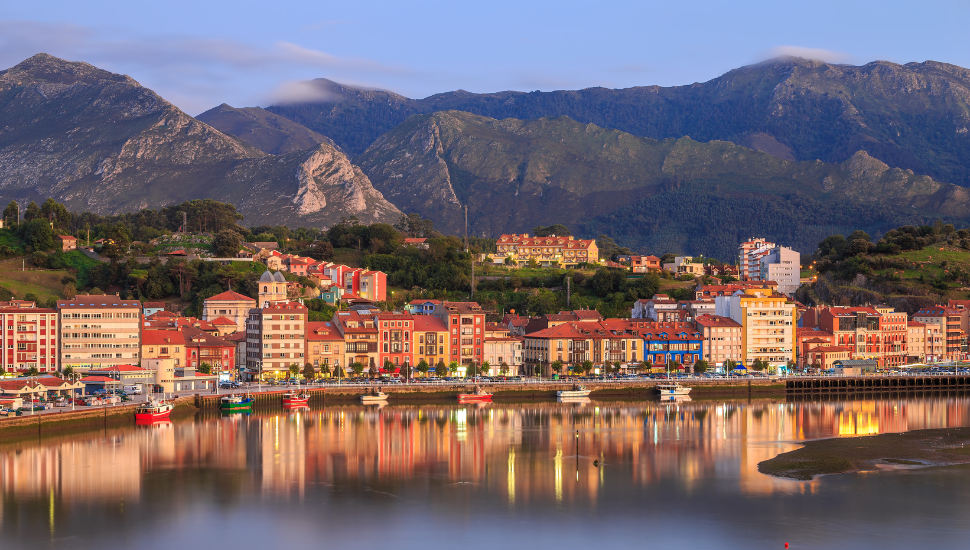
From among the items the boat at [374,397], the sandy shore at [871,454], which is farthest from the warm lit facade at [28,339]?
the sandy shore at [871,454]

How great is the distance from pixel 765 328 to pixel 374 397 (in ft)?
123

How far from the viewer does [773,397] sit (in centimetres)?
8300

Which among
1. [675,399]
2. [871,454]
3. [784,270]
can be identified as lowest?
[871,454]

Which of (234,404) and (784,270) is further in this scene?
(784,270)

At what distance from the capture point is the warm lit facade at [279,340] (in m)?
81.9

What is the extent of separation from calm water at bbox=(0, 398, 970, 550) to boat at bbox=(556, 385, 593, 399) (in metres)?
12.6

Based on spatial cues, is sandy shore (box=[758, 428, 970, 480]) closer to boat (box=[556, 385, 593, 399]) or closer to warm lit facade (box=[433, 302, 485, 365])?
boat (box=[556, 385, 593, 399])

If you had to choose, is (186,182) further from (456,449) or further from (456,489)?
(456,489)

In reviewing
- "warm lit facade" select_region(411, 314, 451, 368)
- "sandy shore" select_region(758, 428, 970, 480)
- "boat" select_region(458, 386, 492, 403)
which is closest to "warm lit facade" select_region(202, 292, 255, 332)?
"warm lit facade" select_region(411, 314, 451, 368)

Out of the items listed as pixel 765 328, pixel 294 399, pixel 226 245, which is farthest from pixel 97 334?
pixel 765 328

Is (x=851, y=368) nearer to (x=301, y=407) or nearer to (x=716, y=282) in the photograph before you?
(x=716, y=282)

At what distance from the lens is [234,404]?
70250 mm

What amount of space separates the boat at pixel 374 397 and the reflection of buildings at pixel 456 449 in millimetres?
1988

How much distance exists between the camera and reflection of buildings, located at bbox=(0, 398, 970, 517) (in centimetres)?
4597
